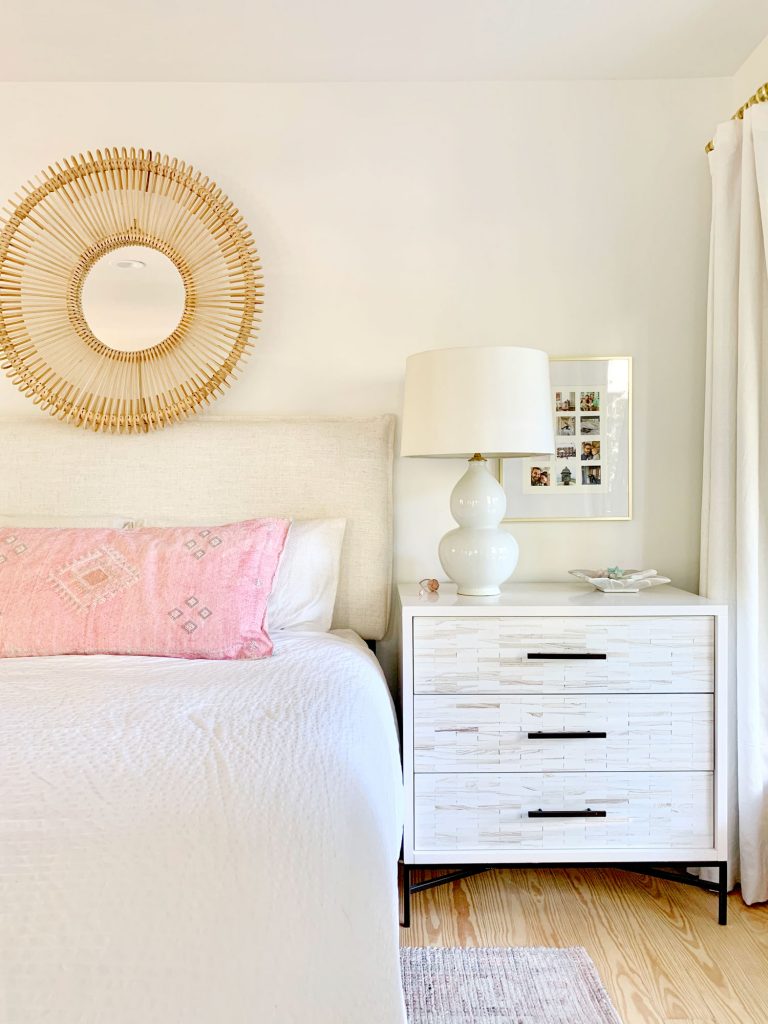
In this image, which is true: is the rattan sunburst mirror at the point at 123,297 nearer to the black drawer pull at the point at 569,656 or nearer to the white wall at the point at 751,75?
the black drawer pull at the point at 569,656

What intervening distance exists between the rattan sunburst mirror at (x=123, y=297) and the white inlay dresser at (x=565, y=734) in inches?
44.2

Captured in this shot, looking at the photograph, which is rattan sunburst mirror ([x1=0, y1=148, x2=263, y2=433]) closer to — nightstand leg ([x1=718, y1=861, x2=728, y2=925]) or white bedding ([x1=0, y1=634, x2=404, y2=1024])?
white bedding ([x1=0, y1=634, x2=404, y2=1024])

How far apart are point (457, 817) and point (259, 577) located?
815mm

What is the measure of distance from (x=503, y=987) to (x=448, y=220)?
2165 mm

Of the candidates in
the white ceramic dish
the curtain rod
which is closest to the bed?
the white ceramic dish

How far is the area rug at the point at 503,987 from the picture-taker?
5.73 feet

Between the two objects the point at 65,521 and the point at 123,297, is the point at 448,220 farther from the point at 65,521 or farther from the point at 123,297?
the point at 65,521

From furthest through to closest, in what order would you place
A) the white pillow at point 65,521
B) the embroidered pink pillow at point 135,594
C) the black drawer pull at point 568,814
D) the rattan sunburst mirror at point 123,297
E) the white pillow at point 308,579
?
the rattan sunburst mirror at point 123,297
the white pillow at point 65,521
the white pillow at point 308,579
the black drawer pull at point 568,814
the embroidered pink pillow at point 135,594

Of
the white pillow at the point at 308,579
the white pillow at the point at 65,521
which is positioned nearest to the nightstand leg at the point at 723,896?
the white pillow at the point at 308,579

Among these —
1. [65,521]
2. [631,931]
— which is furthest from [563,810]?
[65,521]

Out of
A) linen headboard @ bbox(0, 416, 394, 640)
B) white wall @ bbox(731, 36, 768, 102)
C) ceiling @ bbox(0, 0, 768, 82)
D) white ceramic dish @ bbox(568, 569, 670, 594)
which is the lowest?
white ceramic dish @ bbox(568, 569, 670, 594)

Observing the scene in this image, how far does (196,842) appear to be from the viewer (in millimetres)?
1009

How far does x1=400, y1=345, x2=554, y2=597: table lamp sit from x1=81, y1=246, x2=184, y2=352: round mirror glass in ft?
2.88

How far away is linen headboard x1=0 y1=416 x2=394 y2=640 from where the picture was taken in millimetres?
2568
